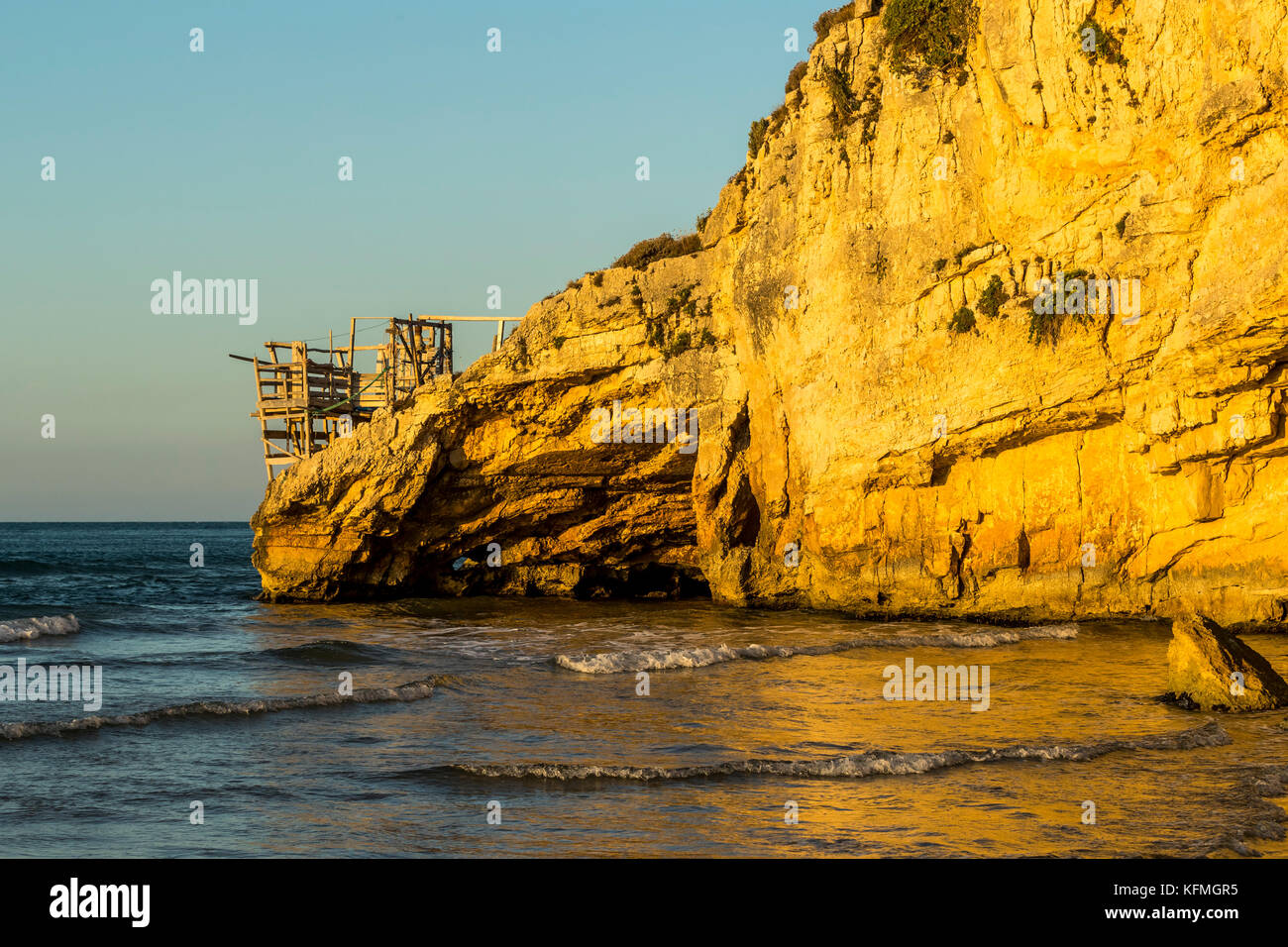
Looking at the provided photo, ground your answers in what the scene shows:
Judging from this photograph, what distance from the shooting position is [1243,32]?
15.1 meters

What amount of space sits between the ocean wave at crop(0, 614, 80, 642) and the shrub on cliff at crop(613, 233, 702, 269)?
14.4 meters

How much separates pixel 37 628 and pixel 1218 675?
69.4 ft

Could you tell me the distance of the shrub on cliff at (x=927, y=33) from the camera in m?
19.8

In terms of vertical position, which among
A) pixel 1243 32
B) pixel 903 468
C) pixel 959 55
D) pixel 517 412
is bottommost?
pixel 903 468

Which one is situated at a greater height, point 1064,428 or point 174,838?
point 1064,428

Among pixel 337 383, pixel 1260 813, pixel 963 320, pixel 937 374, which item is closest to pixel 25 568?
pixel 337 383

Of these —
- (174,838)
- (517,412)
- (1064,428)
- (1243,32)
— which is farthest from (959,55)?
(174,838)

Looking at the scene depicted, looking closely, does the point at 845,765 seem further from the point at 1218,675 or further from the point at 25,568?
the point at 25,568

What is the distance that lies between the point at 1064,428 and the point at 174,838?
1580 centimetres

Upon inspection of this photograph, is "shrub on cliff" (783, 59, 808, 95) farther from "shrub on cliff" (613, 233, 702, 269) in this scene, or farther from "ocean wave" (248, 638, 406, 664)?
"ocean wave" (248, 638, 406, 664)

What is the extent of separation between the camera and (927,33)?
66.6 feet

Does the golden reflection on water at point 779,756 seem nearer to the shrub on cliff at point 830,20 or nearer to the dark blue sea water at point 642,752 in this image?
the dark blue sea water at point 642,752
